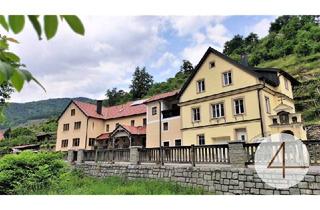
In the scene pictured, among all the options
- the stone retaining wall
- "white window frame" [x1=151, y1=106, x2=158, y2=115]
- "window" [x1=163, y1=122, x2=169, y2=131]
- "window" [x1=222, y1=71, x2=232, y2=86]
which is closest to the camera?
the stone retaining wall

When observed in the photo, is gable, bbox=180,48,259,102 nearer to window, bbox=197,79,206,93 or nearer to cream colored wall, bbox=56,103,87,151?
window, bbox=197,79,206,93

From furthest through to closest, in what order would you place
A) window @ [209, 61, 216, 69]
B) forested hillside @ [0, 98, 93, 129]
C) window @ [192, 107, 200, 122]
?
forested hillside @ [0, 98, 93, 129] → window @ [192, 107, 200, 122] → window @ [209, 61, 216, 69]

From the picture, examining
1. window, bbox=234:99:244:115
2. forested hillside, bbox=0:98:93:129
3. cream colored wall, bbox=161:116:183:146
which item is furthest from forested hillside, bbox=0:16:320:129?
cream colored wall, bbox=161:116:183:146

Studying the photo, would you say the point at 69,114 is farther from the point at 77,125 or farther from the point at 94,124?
the point at 94,124

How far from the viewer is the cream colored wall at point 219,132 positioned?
46.2ft

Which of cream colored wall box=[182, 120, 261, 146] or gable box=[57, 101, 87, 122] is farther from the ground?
gable box=[57, 101, 87, 122]

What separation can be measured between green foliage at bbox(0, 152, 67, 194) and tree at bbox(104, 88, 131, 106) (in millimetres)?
44142

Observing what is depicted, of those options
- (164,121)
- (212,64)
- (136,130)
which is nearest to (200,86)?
(212,64)

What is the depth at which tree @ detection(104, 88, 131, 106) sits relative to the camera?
176 ft

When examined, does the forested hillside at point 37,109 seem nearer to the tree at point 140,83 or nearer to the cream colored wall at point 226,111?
the tree at point 140,83

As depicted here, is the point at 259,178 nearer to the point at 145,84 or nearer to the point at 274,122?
the point at 274,122

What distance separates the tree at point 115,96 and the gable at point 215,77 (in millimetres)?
36344

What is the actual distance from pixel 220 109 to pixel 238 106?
1.14m

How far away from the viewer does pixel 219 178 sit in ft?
23.8
